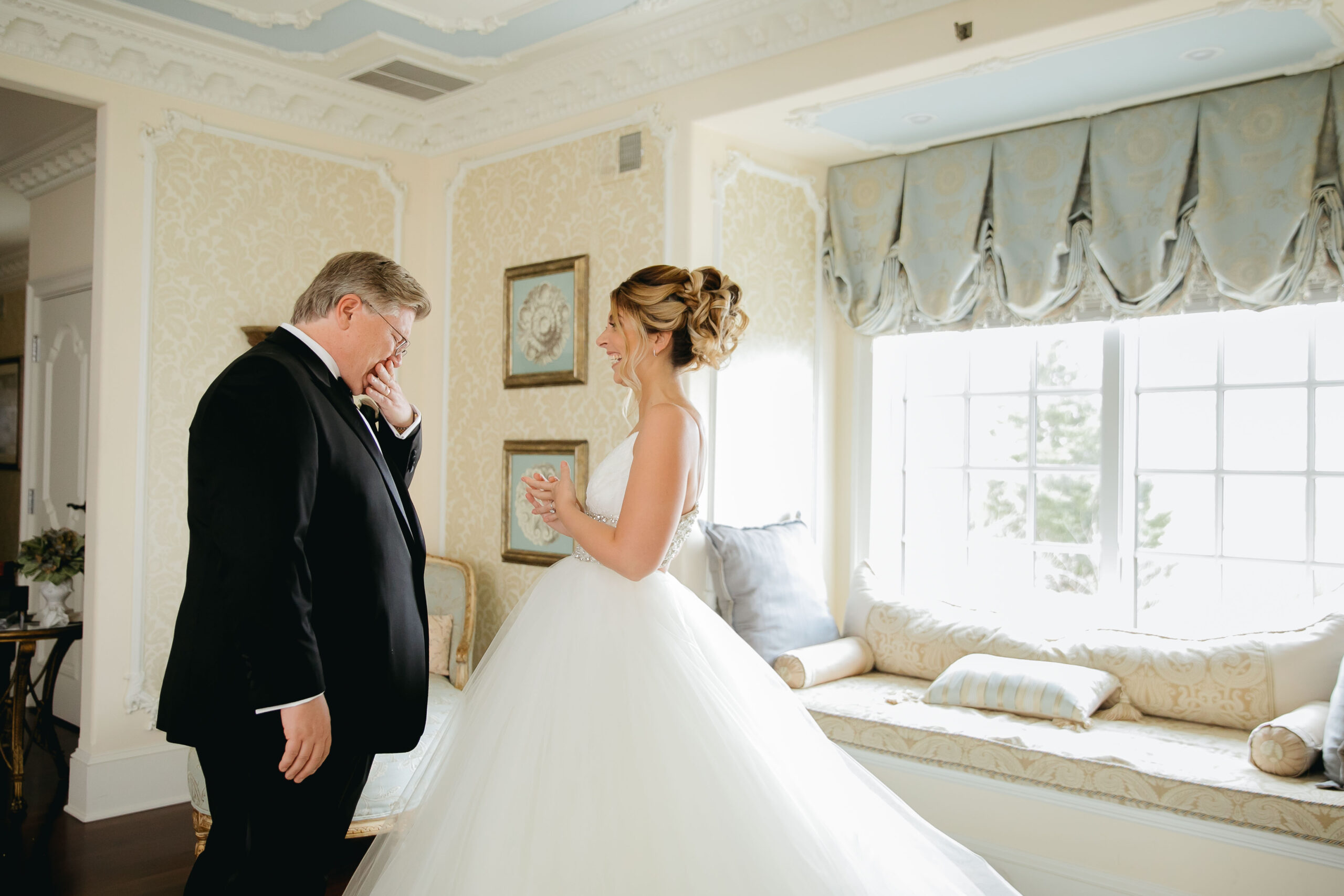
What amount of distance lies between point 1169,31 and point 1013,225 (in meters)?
1.04

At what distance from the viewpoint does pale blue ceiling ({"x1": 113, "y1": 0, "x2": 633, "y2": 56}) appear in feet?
11.8

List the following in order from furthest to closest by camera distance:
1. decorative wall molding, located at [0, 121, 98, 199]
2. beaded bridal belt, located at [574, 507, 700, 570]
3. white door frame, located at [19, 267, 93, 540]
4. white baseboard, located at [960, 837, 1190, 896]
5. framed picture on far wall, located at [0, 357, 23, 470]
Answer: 1. framed picture on far wall, located at [0, 357, 23, 470]
2. white door frame, located at [19, 267, 93, 540]
3. decorative wall molding, located at [0, 121, 98, 199]
4. white baseboard, located at [960, 837, 1190, 896]
5. beaded bridal belt, located at [574, 507, 700, 570]

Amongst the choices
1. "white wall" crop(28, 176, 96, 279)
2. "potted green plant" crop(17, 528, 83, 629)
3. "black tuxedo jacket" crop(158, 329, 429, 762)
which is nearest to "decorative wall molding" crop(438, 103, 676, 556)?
"potted green plant" crop(17, 528, 83, 629)

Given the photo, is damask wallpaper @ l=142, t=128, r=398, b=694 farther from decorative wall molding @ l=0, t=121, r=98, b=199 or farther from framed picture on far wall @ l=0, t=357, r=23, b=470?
framed picture on far wall @ l=0, t=357, r=23, b=470

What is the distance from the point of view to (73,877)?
3.27 metres

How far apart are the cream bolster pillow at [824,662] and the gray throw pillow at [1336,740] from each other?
5.25ft

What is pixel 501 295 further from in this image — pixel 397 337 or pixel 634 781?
pixel 634 781

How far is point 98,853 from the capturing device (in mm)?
3482

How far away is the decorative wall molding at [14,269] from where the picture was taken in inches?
276

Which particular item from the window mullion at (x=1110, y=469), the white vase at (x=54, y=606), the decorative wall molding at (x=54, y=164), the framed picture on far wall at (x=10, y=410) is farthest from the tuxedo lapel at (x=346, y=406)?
the framed picture on far wall at (x=10, y=410)

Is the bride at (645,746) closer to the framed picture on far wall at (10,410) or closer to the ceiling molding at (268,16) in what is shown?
the ceiling molding at (268,16)

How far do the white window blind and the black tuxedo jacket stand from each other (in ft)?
9.35

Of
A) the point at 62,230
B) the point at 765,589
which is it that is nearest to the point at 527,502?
the point at 765,589

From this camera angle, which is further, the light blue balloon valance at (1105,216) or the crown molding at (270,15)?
the crown molding at (270,15)
